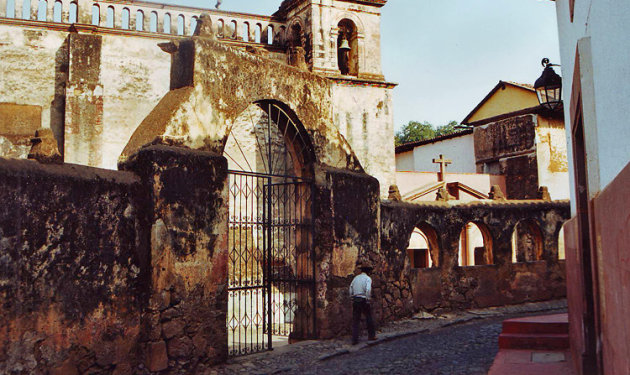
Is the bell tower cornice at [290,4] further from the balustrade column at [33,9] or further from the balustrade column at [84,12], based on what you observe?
the balustrade column at [33,9]

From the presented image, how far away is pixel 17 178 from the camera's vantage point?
536 cm

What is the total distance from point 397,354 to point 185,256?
354cm

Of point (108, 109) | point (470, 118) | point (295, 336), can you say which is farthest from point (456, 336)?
point (470, 118)

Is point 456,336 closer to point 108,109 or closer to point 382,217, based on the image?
point 382,217

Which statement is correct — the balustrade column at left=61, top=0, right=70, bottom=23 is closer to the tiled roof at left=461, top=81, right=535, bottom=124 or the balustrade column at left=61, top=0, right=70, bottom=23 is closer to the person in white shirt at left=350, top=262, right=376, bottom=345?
the person in white shirt at left=350, top=262, right=376, bottom=345

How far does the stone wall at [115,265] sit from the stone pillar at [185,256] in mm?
12

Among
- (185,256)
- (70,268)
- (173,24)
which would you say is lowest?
(70,268)

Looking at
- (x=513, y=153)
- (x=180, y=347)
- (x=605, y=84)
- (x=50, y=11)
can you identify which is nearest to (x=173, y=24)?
(x=50, y=11)

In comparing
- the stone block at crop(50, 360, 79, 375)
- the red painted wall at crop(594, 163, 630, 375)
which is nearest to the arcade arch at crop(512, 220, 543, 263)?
the stone block at crop(50, 360, 79, 375)

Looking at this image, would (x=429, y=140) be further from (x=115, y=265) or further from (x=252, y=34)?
(x=115, y=265)

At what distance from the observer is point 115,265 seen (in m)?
6.34

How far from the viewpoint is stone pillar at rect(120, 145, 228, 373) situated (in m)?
6.81

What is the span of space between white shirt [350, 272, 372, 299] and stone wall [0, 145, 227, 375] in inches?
102

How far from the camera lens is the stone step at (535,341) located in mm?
7902
